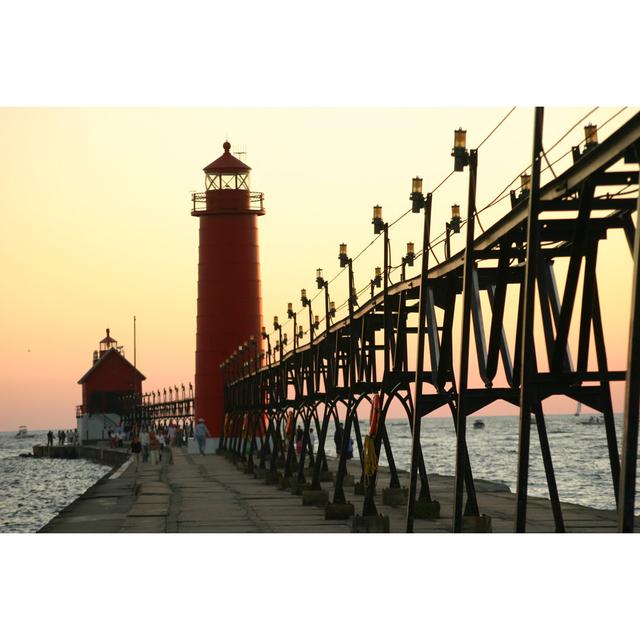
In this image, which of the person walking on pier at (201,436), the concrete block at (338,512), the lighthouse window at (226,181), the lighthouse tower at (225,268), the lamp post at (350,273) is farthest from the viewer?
the person walking on pier at (201,436)

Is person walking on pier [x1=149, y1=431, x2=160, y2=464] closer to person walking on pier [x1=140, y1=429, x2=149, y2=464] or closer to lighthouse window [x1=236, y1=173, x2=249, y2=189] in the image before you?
person walking on pier [x1=140, y1=429, x2=149, y2=464]

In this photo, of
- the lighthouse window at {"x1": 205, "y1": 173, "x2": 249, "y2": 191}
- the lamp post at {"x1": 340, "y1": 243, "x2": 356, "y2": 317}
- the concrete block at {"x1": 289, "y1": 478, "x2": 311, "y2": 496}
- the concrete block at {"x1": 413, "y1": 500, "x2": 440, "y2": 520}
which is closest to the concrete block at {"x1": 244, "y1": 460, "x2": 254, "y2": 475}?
the concrete block at {"x1": 289, "y1": 478, "x2": 311, "y2": 496}

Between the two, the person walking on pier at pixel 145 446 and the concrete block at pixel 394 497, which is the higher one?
the person walking on pier at pixel 145 446

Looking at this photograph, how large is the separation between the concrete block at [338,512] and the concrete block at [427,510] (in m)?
1.59

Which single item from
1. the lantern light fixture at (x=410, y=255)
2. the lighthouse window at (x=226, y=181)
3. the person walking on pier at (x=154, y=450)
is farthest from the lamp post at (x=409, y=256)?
the lighthouse window at (x=226, y=181)

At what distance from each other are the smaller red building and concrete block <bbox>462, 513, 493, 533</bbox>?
331 feet

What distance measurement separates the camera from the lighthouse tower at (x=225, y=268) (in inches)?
2746

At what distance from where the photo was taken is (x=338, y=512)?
92.6 feet

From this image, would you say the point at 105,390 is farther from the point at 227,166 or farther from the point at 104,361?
the point at 227,166

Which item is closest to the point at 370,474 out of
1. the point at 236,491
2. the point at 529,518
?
the point at 529,518

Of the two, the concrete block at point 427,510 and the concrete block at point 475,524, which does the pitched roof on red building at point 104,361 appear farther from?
the concrete block at point 475,524

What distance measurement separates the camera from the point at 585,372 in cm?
1783
